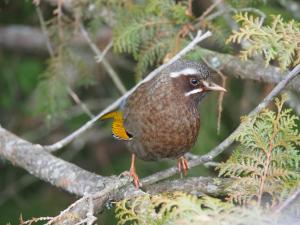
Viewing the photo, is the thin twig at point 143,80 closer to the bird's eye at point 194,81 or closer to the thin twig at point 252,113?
the bird's eye at point 194,81

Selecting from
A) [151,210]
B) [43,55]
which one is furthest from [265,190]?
[43,55]

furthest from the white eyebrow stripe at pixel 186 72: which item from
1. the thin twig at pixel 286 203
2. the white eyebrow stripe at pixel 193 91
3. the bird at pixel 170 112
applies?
the thin twig at pixel 286 203

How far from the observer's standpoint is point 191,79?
4.71m

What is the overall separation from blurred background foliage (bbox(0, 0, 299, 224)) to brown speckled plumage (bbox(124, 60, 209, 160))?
0.65 ft

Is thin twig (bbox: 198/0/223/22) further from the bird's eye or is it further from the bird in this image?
the bird's eye

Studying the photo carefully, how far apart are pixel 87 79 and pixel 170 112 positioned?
44.9 inches

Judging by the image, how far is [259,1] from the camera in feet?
16.3

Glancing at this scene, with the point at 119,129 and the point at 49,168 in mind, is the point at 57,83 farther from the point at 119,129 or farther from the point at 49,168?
the point at 49,168

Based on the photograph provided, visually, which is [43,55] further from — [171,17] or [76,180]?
[76,180]

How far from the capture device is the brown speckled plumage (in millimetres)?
4668

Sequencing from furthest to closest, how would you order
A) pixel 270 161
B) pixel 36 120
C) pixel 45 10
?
pixel 36 120
pixel 45 10
pixel 270 161

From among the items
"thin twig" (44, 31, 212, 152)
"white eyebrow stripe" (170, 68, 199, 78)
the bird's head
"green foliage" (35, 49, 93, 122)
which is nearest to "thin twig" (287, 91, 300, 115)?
the bird's head

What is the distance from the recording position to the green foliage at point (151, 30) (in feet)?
16.1

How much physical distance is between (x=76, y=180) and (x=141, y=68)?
1.03 meters
